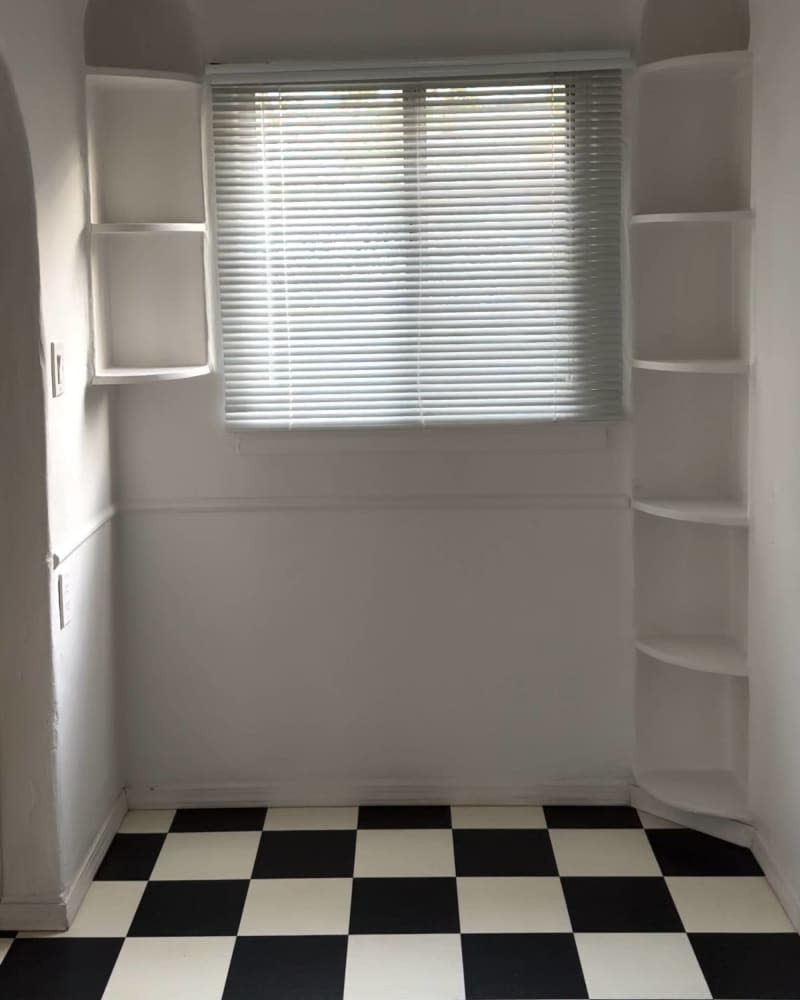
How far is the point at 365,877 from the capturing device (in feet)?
11.3

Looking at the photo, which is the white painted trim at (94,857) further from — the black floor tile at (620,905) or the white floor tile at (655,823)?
the white floor tile at (655,823)

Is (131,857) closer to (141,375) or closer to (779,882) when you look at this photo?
(141,375)

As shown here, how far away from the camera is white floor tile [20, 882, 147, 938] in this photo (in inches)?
125

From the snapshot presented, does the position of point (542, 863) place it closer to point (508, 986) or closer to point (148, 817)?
point (508, 986)

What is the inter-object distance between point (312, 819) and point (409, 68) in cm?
Answer: 214

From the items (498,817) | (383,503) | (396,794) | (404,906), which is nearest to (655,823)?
(498,817)

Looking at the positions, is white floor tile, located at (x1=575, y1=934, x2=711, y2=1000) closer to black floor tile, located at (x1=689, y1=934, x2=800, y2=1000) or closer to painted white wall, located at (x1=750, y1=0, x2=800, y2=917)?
black floor tile, located at (x1=689, y1=934, x2=800, y2=1000)

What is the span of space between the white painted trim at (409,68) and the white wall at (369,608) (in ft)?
2.80

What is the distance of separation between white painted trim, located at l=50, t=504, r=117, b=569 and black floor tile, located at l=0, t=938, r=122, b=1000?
908 mm

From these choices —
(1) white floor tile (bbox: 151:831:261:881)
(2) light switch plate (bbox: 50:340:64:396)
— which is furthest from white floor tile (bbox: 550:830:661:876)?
(2) light switch plate (bbox: 50:340:64:396)

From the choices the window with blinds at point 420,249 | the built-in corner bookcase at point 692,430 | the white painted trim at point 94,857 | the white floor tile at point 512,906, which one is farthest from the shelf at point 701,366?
the white painted trim at point 94,857

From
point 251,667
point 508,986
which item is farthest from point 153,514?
point 508,986

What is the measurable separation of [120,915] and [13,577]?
2.95 feet

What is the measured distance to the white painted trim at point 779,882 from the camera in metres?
3.16
